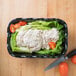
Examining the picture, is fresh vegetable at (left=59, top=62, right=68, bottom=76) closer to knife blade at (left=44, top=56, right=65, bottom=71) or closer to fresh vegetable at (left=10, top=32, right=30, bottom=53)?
knife blade at (left=44, top=56, right=65, bottom=71)

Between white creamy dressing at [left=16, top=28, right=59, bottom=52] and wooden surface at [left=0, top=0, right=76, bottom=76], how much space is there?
8 cm

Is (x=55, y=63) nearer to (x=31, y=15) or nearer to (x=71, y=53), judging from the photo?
(x=71, y=53)

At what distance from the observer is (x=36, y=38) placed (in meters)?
0.81

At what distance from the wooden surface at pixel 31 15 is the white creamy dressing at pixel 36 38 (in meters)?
0.08

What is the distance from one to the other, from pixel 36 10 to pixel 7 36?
0.61 ft

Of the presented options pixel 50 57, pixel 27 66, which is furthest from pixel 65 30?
pixel 27 66

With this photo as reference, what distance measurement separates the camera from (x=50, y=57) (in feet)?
2.60

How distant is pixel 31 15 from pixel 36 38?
13 cm

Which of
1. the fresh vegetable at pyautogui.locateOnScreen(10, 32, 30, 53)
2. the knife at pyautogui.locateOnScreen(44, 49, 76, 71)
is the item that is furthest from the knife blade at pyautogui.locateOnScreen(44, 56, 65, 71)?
the fresh vegetable at pyautogui.locateOnScreen(10, 32, 30, 53)

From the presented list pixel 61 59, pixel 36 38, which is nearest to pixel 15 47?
pixel 36 38

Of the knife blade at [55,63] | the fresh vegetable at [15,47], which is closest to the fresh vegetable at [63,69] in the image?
the knife blade at [55,63]

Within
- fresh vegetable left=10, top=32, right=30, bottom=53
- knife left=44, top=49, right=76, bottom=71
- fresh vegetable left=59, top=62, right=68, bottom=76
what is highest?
fresh vegetable left=10, top=32, right=30, bottom=53

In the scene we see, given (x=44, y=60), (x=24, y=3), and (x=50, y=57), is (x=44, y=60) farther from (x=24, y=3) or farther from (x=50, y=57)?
(x=24, y=3)

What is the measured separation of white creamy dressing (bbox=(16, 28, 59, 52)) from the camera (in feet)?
2.65
